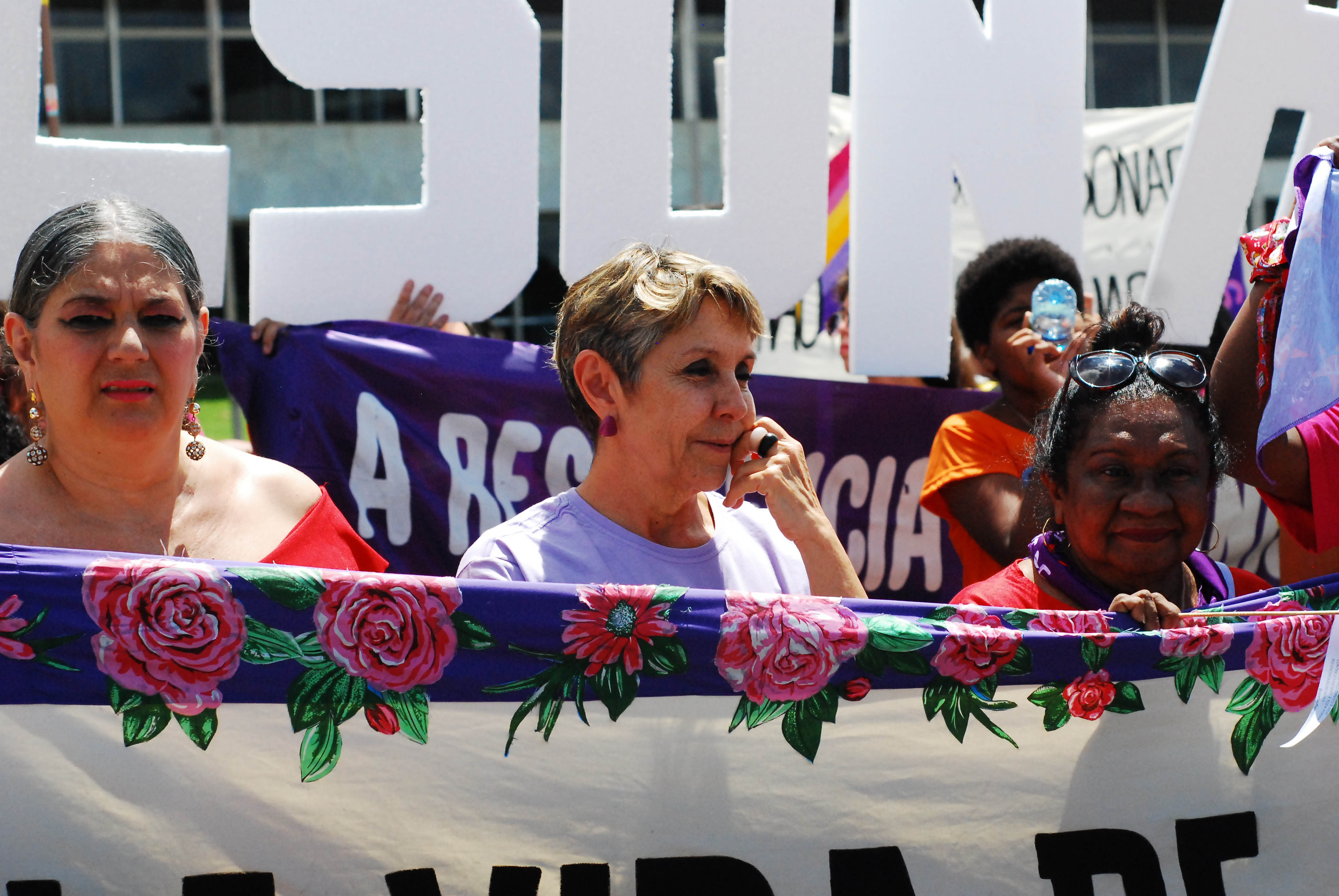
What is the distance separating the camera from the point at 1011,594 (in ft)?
7.63

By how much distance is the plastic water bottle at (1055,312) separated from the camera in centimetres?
357

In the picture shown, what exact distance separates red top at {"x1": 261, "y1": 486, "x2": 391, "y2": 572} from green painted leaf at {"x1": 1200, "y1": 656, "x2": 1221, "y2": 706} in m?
1.45

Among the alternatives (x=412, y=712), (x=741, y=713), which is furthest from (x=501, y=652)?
(x=741, y=713)

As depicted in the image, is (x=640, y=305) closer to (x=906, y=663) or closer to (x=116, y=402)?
(x=906, y=663)

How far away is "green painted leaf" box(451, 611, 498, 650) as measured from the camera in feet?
6.24

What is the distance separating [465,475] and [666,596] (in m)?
1.94

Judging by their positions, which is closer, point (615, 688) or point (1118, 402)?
point (615, 688)

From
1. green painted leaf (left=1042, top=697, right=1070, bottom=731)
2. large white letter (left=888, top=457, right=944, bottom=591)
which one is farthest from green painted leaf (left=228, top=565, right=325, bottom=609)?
large white letter (left=888, top=457, right=944, bottom=591)

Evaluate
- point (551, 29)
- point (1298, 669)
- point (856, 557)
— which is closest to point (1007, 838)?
point (1298, 669)

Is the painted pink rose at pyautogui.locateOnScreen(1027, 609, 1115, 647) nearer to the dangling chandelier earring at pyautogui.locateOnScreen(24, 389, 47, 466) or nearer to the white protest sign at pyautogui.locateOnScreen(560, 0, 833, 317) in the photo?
the dangling chandelier earring at pyautogui.locateOnScreen(24, 389, 47, 466)

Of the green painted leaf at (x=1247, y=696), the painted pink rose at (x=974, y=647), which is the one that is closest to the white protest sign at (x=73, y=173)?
the painted pink rose at (x=974, y=647)

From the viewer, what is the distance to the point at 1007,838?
6.68 feet

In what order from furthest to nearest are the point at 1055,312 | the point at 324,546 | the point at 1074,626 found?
1. the point at 1055,312
2. the point at 324,546
3. the point at 1074,626

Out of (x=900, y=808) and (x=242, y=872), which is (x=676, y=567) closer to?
(x=900, y=808)
